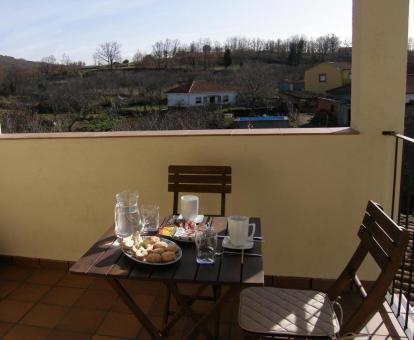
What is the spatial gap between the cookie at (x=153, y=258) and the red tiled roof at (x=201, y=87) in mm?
3998

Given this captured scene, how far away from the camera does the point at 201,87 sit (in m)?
5.63

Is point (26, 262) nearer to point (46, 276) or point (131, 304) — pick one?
point (46, 276)

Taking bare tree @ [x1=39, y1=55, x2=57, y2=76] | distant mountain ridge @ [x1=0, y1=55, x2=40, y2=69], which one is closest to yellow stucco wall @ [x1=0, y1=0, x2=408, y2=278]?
distant mountain ridge @ [x1=0, y1=55, x2=40, y2=69]

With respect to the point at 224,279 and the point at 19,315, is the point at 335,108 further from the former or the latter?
the point at 19,315

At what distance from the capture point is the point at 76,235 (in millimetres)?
2891

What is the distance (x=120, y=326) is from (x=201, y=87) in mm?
3984

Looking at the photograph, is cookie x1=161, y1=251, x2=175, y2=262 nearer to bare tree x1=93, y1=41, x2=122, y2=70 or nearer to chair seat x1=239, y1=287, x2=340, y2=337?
chair seat x1=239, y1=287, x2=340, y2=337

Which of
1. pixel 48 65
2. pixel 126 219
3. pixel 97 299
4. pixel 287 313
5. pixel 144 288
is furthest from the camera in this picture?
pixel 48 65

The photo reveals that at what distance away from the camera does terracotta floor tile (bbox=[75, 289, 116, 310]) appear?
2472 millimetres

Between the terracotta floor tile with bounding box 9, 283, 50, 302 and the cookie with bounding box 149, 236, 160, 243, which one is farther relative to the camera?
the terracotta floor tile with bounding box 9, 283, 50, 302

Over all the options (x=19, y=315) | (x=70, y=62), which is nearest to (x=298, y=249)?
(x=19, y=315)

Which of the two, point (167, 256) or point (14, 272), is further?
point (14, 272)

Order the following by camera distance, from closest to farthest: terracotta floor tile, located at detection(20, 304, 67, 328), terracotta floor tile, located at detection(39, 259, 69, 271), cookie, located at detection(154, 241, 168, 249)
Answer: cookie, located at detection(154, 241, 168, 249) < terracotta floor tile, located at detection(20, 304, 67, 328) < terracotta floor tile, located at detection(39, 259, 69, 271)

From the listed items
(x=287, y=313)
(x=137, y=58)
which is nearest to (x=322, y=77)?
(x=137, y=58)
